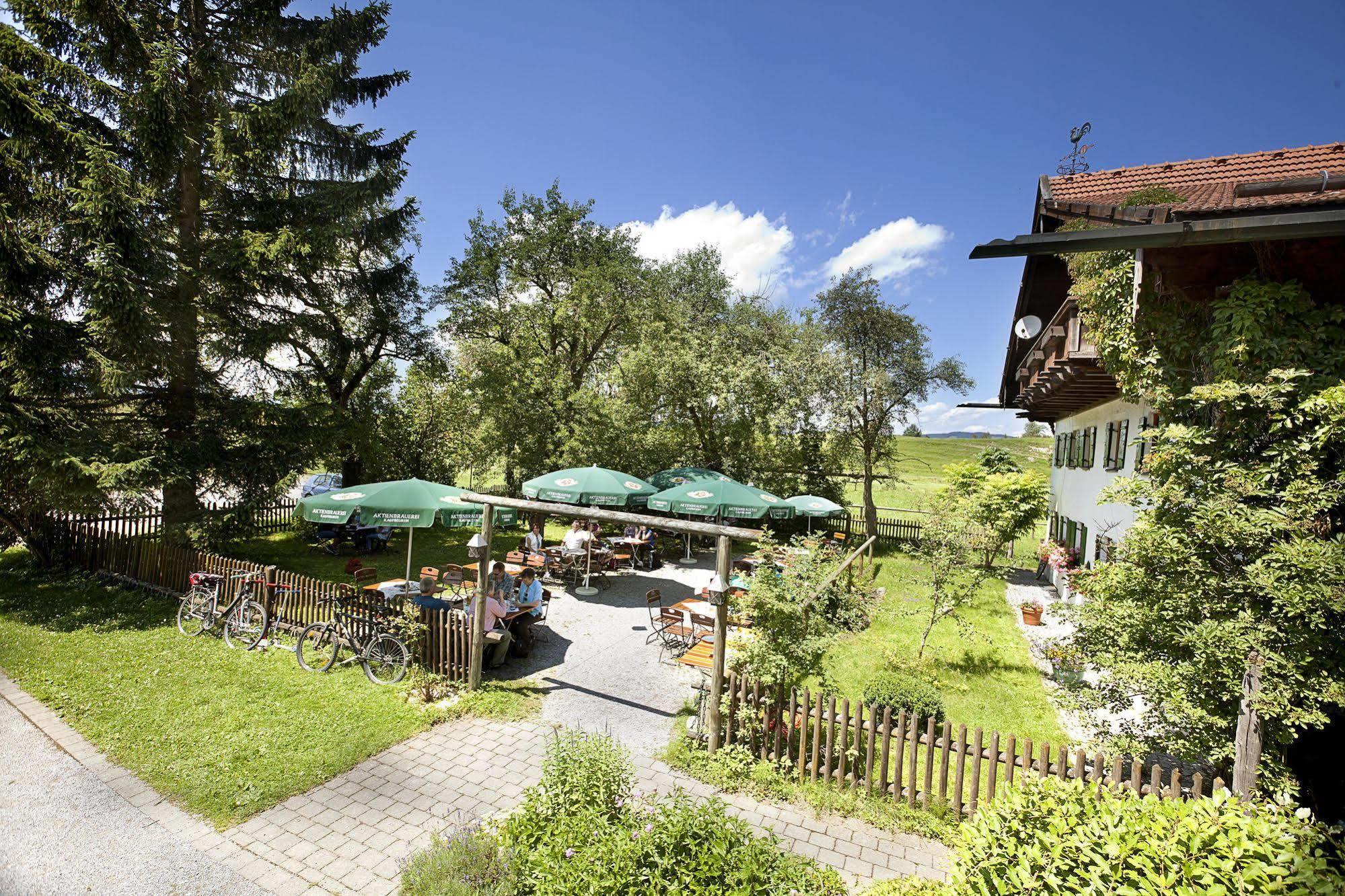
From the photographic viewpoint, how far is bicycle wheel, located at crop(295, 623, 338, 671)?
345 inches

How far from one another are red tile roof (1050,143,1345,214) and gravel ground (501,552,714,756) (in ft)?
26.6

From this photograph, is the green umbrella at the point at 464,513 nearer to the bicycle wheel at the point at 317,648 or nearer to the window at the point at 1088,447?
the bicycle wheel at the point at 317,648

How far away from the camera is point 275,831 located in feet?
17.4

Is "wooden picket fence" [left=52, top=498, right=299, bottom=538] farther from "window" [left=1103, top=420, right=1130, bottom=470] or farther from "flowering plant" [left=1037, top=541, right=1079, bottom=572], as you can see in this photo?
"flowering plant" [left=1037, top=541, right=1079, bottom=572]

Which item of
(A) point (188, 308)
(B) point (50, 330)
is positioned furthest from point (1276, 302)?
(B) point (50, 330)

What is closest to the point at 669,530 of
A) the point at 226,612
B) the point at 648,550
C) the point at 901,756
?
the point at 901,756

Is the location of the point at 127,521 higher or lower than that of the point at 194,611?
higher

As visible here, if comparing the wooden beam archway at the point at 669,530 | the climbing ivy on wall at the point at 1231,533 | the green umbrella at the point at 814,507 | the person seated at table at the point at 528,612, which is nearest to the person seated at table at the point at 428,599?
the wooden beam archway at the point at 669,530

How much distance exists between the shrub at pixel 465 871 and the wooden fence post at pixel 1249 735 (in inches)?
215

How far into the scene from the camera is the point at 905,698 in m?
6.90

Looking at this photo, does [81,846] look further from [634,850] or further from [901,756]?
[901,756]

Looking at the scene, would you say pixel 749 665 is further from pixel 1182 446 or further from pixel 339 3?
pixel 339 3

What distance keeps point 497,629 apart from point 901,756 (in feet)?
20.5

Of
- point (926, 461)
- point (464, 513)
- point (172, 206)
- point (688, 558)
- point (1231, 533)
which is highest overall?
point (172, 206)
